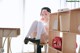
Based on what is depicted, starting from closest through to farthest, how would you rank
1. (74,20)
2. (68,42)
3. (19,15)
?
(74,20), (68,42), (19,15)

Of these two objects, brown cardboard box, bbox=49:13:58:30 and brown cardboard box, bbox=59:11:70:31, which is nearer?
brown cardboard box, bbox=59:11:70:31

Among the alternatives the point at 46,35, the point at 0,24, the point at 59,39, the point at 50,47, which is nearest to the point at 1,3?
the point at 0,24

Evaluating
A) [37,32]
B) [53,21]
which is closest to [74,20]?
[53,21]

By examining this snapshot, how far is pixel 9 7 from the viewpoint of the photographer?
178 inches

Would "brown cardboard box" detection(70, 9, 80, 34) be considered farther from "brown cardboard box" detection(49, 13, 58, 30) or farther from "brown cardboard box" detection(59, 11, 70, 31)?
"brown cardboard box" detection(49, 13, 58, 30)

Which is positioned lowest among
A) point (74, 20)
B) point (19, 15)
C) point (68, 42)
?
point (68, 42)

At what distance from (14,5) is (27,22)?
0.60m

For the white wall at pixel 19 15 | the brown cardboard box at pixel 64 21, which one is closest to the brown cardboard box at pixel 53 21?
the brown cardboard box at pixel 64 21

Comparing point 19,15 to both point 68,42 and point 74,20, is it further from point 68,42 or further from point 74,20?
point 74,20

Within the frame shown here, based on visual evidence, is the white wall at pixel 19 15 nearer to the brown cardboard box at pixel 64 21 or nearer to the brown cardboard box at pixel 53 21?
the brown cardboard box at pixel 53 21

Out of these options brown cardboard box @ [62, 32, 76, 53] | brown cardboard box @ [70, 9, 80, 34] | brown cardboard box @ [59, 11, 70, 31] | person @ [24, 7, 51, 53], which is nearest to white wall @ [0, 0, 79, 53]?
person @ [24, 7, 51, 53]

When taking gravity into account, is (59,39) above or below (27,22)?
below

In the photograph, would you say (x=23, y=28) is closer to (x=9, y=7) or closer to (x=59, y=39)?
(x=9, y=7)

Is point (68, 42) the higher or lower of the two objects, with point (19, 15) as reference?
lower
